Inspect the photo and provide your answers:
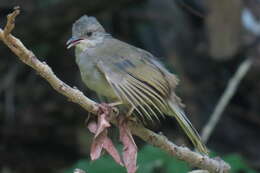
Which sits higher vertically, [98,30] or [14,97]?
[98,30]

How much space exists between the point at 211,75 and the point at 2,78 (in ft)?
7.46

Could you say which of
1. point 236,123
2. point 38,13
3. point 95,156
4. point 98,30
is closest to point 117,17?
point 38,13

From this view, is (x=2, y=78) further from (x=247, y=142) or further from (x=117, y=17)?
(x=247, y=142)

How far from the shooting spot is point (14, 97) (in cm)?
695

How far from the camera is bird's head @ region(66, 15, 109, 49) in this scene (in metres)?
4.04

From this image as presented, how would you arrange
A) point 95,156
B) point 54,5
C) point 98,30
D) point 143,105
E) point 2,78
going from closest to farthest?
point 95,156 < point 143,105 < point 98,30 < point 54,5 < point 2,78

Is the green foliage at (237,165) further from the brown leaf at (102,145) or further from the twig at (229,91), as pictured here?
the brown leaf at (102,145)

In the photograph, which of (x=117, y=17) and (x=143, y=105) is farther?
(x=117, y=17)

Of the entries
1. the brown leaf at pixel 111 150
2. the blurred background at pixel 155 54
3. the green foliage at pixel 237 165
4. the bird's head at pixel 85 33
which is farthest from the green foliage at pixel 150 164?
the brown leaf at pixel 111 150

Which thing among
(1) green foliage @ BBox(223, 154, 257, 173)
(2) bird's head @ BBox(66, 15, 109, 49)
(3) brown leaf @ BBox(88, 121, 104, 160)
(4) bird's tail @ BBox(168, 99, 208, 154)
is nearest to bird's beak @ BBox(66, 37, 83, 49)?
(2) bird's head @ BBox(66, 15, 109, 49)

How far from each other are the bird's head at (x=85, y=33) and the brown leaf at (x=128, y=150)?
97 centimetres

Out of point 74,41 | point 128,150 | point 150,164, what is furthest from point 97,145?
point 150,164

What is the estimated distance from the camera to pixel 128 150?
10.1 feet

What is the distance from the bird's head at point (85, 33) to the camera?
4.04 m
